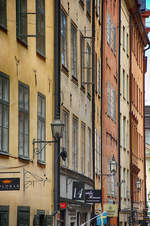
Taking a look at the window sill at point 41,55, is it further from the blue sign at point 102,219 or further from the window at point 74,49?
the blue sign at point 102,219

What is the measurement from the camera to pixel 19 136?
1917cm

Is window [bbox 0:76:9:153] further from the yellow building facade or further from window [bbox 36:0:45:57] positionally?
window [bbox 36:0:45:57]

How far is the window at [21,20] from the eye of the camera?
19453 mm

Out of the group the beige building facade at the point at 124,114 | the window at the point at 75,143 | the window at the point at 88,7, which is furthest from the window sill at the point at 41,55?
the beige building facade at the point at 124,114

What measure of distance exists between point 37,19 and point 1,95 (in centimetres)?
404

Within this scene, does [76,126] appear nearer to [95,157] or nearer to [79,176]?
[79,176]

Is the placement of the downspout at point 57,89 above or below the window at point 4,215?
above

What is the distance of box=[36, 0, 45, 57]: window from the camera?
844 inches

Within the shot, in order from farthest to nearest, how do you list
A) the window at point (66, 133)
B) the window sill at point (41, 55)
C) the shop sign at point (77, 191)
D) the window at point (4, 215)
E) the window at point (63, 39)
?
the shop sign at point (77, 191), the window at point (66, 133), the window at point (63, 39), the window sill at point (41, 55), the window at point (4, 215)

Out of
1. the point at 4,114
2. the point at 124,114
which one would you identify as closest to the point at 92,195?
the point at 4,114

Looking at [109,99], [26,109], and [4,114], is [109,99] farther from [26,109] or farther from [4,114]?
[4,114]

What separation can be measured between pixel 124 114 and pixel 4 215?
109 ft

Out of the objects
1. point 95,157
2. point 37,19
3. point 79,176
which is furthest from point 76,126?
point 37,19

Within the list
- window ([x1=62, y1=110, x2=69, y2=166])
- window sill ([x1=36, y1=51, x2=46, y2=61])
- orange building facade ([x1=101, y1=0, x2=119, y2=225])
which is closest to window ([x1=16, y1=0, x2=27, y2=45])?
window sill ([x1=36, y1=51, x2=46, y2=61])
